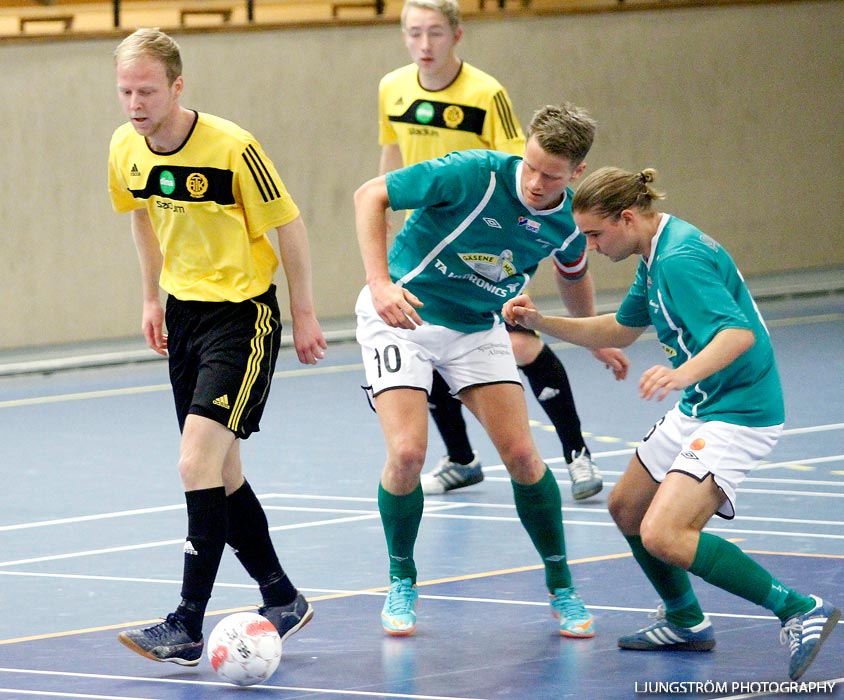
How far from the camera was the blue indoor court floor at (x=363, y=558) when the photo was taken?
180 inches

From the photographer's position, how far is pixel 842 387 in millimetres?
9555

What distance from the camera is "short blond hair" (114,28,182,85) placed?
456 centimetres

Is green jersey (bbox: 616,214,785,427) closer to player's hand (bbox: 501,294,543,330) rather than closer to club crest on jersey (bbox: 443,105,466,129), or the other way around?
player's hand (bbox: 501,294,543,330)

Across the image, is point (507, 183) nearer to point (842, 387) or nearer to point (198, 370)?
point (198, 370)

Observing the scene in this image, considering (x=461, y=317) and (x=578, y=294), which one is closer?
(x=461, y=317)

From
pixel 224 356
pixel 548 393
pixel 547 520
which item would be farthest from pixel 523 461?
pixel 548 393

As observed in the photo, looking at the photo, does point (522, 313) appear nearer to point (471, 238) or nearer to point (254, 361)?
point (471, 238)

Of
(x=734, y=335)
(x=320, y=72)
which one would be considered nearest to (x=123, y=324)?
(x=320, y=72)

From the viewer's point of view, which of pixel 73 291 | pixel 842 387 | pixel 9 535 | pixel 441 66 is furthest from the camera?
pixel 73 291

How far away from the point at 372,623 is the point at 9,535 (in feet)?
7.27

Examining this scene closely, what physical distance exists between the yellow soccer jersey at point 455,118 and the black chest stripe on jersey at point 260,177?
2.85 metres

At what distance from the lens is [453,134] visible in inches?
300

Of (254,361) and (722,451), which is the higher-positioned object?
(254,361)

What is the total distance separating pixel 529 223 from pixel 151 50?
130 cm
